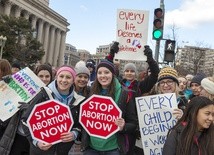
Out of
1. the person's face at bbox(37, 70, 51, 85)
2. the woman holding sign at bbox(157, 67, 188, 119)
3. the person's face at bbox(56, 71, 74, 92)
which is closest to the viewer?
the person's face at bbox(56, 71, 74, 92)

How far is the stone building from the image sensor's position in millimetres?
67062

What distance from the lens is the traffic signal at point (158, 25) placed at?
9062 millimetres

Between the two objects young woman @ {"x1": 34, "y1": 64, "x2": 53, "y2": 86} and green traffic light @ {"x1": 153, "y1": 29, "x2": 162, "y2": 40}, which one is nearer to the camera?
young woman @ {"x1": 34, "y1": 64, "x2": 53, "y2": 86}

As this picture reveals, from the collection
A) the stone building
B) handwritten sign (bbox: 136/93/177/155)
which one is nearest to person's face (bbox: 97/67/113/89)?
handwritten sign (bbox: 136/93/177/155)

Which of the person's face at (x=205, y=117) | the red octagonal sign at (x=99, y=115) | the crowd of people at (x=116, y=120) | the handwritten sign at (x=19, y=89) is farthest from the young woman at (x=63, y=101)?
the person's face at (x=205, y=117)

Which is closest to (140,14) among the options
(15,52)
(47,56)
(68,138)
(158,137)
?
(158,137)

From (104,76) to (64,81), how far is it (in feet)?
1.66

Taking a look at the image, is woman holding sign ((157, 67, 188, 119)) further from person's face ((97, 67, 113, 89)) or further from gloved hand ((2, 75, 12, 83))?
gloved hand ((2, 75, 12, 83))

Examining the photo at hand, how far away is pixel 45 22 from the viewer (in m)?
82.4

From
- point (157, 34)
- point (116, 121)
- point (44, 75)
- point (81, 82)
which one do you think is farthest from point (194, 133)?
point (157, 34)

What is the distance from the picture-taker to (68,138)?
14.0 feet

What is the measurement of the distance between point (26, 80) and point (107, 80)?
1.36m

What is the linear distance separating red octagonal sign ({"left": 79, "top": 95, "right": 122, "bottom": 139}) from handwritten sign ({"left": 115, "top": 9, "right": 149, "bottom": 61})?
6.49 feet

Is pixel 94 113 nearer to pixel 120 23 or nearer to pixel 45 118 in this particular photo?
pixel 45 118
